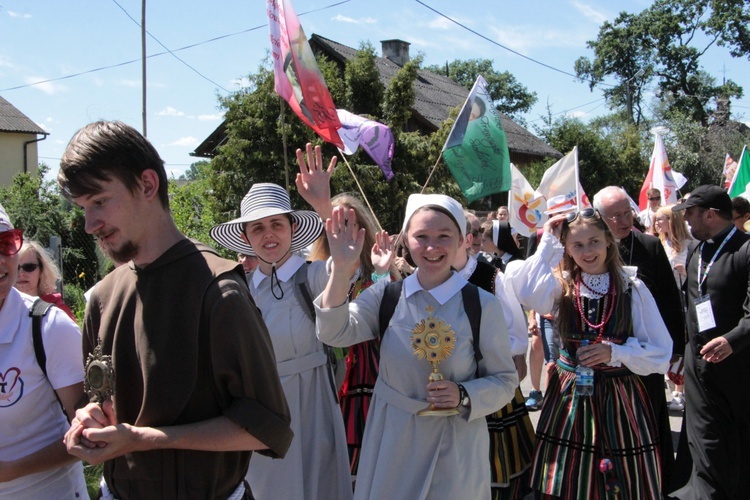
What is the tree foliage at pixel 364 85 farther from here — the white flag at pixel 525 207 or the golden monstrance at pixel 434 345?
the golden monstrance at pixel 434 345

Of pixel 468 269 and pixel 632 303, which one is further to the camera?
pixel 468 269

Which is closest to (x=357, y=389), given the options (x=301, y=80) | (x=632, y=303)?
(x=632, y=303)

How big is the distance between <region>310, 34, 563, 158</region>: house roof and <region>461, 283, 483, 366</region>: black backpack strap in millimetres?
19222

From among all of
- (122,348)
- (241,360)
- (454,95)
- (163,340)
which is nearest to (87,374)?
(122,348)

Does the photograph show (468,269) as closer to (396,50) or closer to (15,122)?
(396,50)

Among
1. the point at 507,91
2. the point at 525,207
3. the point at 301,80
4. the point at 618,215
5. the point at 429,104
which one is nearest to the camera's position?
the point at 618,215

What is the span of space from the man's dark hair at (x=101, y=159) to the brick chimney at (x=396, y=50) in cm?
2934

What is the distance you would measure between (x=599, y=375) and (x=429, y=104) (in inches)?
929

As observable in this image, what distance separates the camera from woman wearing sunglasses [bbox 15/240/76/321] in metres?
4.26

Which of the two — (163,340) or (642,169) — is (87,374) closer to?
(163,340)

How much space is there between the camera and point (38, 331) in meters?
2.43

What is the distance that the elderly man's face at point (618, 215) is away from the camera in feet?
16.9

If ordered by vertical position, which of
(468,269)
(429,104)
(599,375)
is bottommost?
(599,375)

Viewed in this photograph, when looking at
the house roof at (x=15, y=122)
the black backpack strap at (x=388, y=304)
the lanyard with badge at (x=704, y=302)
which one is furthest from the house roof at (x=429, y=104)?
the black backpack strap at (x=388, y=304)
